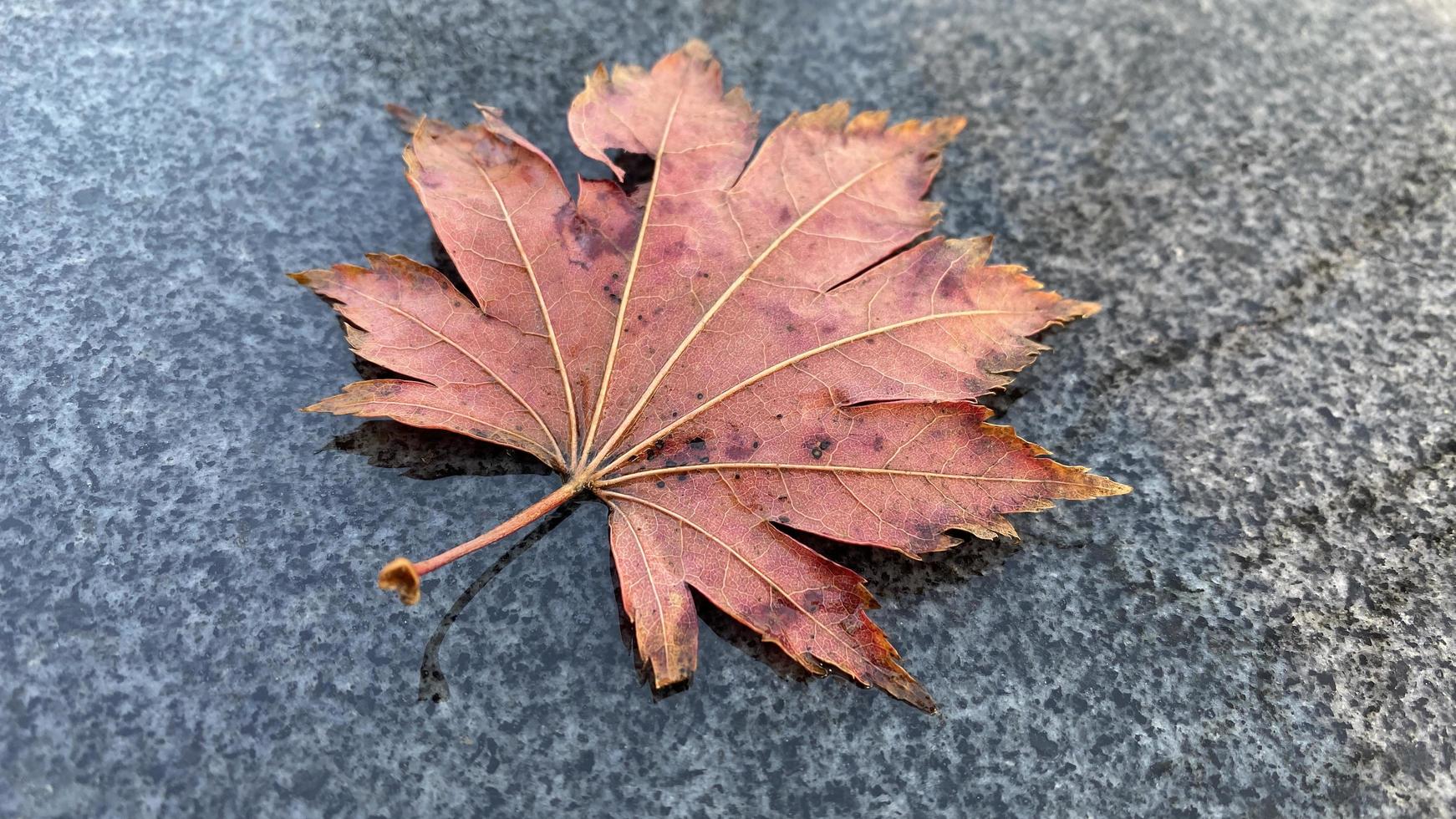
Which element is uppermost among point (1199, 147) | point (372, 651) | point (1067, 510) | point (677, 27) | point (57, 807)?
point (1199, 147)

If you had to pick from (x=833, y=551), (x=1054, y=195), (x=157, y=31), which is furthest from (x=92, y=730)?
(x=1054, y=195)

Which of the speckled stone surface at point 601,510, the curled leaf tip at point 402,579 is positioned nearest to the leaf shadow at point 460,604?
the speckled stone surface at point 601,510

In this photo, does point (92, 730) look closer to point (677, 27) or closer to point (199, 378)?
point (199, 378)

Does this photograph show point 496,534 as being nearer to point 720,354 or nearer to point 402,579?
point 402,579

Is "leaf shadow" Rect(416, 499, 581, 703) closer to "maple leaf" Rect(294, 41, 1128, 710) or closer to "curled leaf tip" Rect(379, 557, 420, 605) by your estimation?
"maple leaf" Rect(294, 41, 1128, 710)

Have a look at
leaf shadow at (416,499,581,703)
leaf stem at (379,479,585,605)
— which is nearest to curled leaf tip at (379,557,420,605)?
leaf stem at (379,479,585,605)

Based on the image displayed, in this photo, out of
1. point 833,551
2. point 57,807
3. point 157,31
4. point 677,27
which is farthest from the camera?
point 677,27

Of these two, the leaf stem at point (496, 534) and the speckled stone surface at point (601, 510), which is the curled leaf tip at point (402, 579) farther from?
the speckled stone surface at point (601, 510)
